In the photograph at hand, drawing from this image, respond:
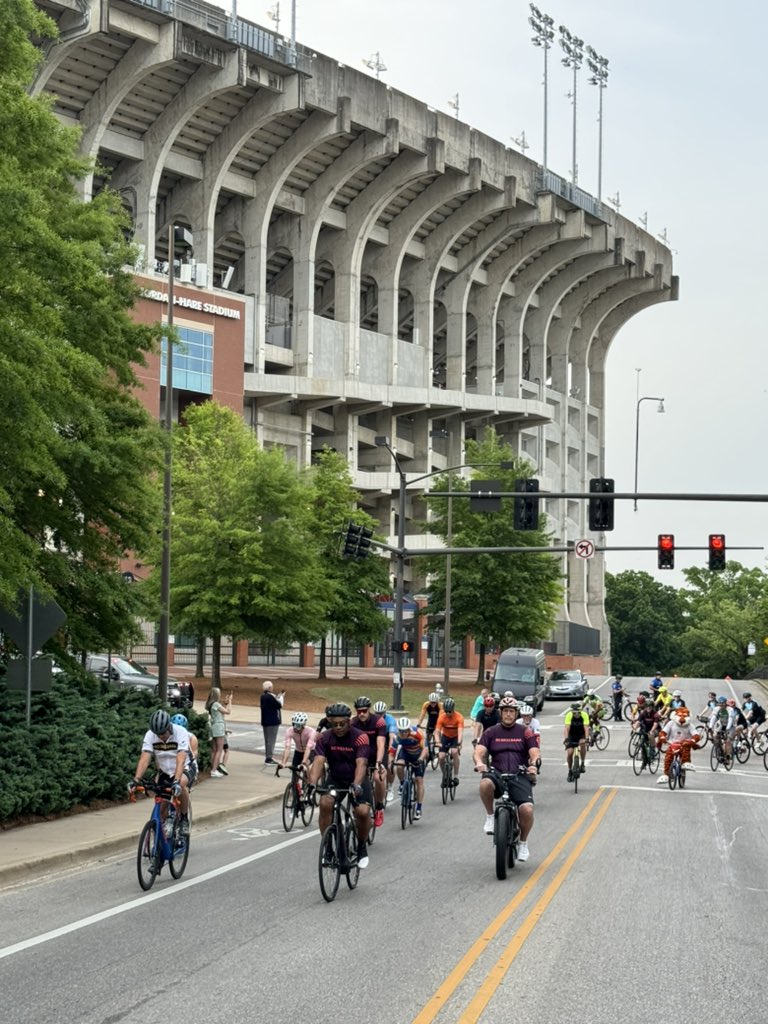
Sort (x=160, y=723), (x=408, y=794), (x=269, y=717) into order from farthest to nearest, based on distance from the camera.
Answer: (x=269, y=717) → (x=408, y=794) → (x=160, y=723)

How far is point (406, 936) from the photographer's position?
1098 cm

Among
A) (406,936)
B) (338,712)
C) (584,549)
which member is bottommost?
(406,936)

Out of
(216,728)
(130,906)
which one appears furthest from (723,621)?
(130,906)

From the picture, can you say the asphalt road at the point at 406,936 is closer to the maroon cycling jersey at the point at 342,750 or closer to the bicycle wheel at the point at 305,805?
the bicycle wheel at the point at 305,805

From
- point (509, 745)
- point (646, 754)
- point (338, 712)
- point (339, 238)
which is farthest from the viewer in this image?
point (339, 238)

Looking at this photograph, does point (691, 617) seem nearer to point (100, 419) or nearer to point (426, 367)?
point (426, 367)

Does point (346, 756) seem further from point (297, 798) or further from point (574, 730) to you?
point (574, 730)

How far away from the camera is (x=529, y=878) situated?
14.5m

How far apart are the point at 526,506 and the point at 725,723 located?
302 inches

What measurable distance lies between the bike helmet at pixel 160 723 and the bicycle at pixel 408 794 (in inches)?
274

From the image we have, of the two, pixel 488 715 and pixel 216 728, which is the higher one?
pixel 488 715

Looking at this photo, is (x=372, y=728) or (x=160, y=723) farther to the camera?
(x=372, y=728)

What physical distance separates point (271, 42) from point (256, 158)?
720 centimetres

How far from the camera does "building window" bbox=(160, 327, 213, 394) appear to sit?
70000 mm
